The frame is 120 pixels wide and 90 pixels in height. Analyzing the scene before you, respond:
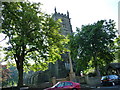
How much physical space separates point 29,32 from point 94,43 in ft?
44.4

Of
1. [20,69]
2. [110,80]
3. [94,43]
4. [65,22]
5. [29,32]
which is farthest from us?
[65,22]

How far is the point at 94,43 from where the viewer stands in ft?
68.8

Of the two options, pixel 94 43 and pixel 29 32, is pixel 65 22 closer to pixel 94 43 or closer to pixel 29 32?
pixel 94 43

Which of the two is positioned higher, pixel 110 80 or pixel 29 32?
pixel 29 32

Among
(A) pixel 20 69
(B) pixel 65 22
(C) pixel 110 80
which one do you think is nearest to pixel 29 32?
(A) pixel 20 69

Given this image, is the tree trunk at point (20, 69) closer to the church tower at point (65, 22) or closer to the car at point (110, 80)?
the car at point (110, 80)

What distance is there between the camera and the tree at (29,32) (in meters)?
11.6

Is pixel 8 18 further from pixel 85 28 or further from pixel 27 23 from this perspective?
pixel 85 28

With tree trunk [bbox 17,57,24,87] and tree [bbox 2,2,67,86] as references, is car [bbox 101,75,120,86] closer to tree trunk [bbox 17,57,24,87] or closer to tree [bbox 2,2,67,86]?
tree [bbox 2,2,67,86]

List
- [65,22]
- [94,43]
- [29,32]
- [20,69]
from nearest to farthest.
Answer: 1. [29,32]
2. [20,69]
3. [94,43]
4. [65,22]

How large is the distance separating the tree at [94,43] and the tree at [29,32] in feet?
25.0

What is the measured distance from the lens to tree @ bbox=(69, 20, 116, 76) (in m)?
20.6

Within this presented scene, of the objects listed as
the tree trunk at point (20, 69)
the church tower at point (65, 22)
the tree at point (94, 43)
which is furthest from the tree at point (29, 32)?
the church tower at point (65, 22)

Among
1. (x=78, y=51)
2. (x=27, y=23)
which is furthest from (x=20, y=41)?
(x=78, y=51)
